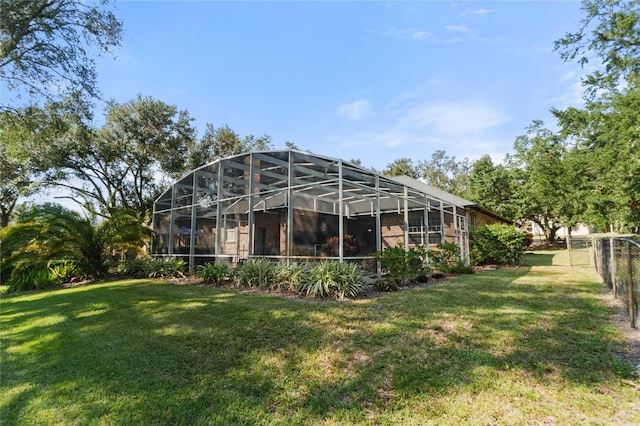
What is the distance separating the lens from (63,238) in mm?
10891

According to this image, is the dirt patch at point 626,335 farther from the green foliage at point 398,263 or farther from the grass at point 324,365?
the green foliage at point 398,263

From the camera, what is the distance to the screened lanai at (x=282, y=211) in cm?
877

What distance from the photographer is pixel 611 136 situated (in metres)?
13.0

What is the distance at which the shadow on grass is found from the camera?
279 cm

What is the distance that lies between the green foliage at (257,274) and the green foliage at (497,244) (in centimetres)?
1002

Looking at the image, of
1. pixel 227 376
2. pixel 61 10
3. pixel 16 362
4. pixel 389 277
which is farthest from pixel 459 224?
pixel 61 10

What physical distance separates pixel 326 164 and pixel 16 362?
6.90 m

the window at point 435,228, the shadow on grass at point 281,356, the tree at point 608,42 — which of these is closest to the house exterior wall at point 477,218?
the window at point 435,228

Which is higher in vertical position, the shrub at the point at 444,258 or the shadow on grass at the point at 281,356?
the shrub at the point at 444,258

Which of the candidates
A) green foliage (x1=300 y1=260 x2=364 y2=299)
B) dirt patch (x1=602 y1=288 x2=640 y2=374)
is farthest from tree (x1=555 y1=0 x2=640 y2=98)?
green foliage (x1=300 y1=260 x2=364 y2=299)

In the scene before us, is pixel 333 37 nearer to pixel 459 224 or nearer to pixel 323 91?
pixel 323 91

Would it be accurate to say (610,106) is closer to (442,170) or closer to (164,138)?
(164,138)

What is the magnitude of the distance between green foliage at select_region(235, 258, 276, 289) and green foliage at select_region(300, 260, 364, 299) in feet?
4.37

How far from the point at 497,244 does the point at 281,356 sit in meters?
12.7
